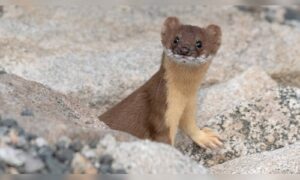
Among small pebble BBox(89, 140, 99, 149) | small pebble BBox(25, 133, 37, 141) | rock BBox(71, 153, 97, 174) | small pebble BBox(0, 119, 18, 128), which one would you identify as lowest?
rock BBox(71, 153, 97, 174)

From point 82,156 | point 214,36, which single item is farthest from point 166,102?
point 82,156

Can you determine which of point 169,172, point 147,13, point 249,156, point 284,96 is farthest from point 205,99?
point 169,172

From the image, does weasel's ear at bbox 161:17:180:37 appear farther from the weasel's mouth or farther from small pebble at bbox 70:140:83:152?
small pebble at bbox 70:140:83:152

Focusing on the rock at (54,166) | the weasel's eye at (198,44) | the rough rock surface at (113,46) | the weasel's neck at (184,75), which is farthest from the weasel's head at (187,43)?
the rock at (54,166)

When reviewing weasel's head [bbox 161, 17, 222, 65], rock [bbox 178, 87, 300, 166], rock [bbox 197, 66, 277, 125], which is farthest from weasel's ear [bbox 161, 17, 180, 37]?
rock [bbox 197, 66, 277, 125]

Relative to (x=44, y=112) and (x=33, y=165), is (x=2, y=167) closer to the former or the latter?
(x=33, y=165)

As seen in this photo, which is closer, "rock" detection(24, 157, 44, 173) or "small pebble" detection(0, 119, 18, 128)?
"rock" detection(24, 157, 44, 173)
